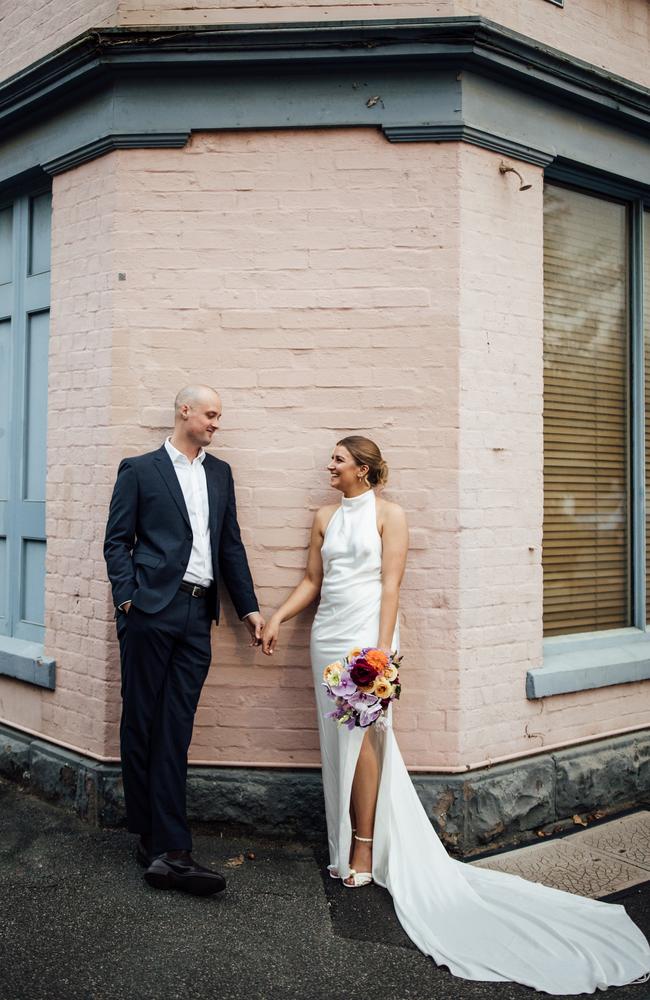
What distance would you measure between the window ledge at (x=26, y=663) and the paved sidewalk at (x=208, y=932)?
3.15 feet

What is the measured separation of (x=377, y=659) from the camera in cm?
420

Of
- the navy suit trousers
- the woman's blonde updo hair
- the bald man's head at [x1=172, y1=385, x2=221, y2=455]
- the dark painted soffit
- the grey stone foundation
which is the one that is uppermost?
the dark painted soffit

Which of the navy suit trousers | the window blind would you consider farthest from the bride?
the window blind

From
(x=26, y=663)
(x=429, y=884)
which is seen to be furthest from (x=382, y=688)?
(x=26, y=663)

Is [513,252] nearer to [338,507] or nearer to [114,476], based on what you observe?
[338,507]

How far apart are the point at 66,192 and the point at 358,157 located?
5.96ft

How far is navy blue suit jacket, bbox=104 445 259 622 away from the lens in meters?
4.41

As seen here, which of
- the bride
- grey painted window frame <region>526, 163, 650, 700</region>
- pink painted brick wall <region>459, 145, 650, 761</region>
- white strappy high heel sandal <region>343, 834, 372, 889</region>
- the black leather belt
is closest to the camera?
the bride

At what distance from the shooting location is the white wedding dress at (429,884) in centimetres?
364

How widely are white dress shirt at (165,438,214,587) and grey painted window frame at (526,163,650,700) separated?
6.51 ft

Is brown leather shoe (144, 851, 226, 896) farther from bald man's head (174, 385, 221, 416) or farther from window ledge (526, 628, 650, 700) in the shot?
bald man's head (174, 385, 221, 416)

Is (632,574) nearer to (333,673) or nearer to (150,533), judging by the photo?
(333,673)

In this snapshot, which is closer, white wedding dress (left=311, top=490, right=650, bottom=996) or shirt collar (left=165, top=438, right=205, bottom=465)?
white wedding dress (left=311, top=490, right=650, bottom=996)

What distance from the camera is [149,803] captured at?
4504 mm
